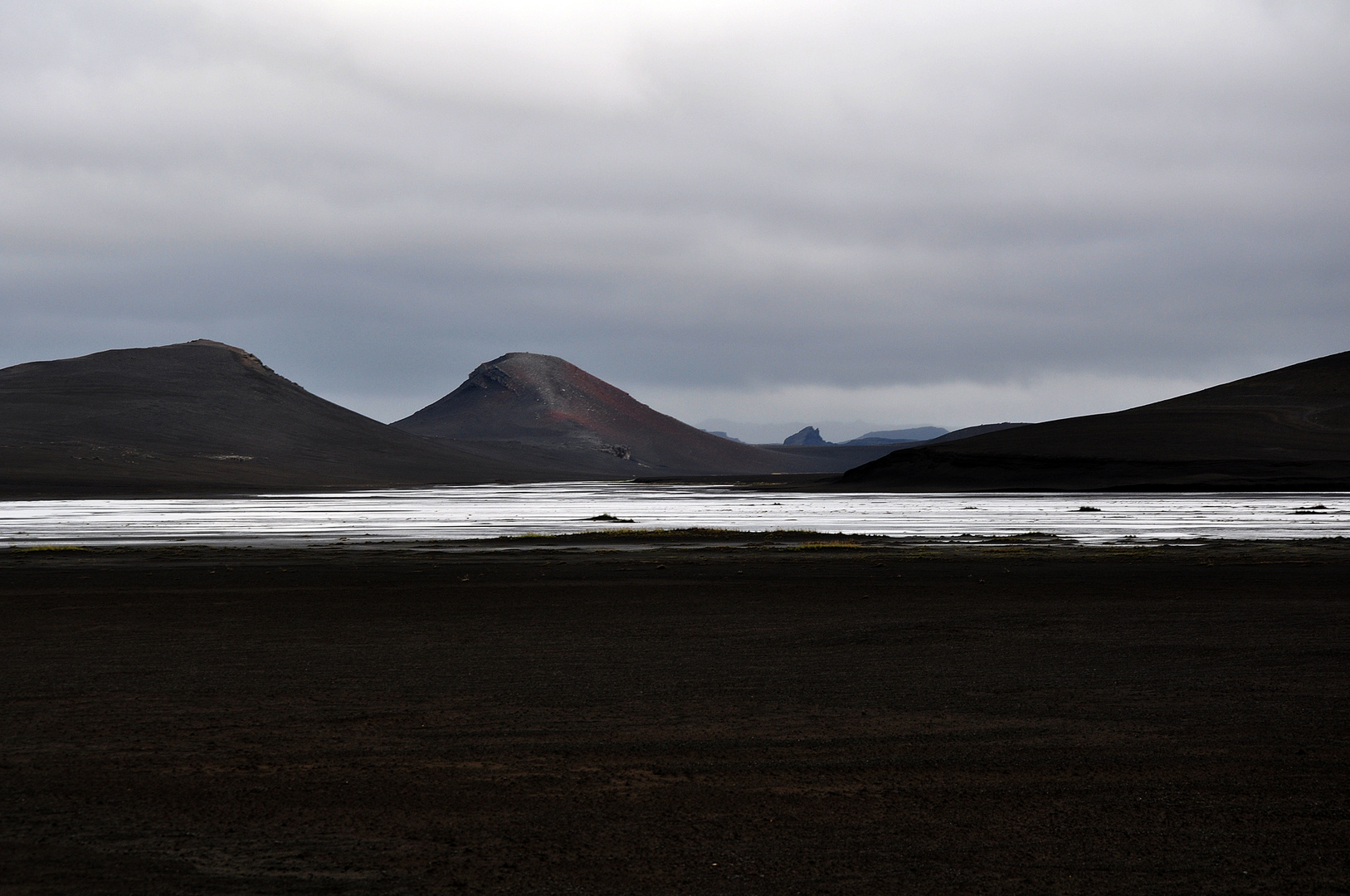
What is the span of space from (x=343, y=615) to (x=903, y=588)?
31.8ft

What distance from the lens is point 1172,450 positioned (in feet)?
386

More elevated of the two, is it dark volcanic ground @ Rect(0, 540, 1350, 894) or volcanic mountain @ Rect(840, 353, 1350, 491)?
volcanic mountain @ Rect(840, 353, 1350, 491)

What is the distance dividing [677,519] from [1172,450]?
8179 centimetres

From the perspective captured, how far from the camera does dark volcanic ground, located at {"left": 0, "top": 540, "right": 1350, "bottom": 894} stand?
20.6 ft

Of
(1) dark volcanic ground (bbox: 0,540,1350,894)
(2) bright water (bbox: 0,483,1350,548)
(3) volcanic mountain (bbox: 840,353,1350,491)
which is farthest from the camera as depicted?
(3) volcanic mountain (bbox: 840,353,1350,491)

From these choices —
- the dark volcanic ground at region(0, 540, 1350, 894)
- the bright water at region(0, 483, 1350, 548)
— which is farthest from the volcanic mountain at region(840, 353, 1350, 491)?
the dark volcanic ground at region(0, 540, 1350, 894)

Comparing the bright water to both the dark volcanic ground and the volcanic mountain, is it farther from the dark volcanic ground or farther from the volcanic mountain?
the volcanic mountain

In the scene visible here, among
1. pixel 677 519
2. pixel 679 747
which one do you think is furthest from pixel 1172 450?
pixel 679 747

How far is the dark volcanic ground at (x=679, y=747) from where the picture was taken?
6.28 metres

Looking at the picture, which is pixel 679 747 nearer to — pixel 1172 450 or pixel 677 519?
pixel 677 519

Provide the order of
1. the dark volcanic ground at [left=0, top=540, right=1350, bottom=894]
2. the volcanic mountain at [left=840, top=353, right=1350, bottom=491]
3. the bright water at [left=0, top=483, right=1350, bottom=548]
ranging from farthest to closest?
the volcanic mountain at [left=840, top=353, right=1350, bottom=491] < the bright water at [left=0, top=483, right=1350, bottom=548] < the dark volcanic ground at [left=0, top=540, right=1350, bottom=894]

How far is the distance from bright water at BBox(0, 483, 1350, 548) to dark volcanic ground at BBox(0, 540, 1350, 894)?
2095 centimetres

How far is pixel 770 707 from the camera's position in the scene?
34.0 feet

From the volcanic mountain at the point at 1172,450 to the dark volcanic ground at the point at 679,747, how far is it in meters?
90.6
